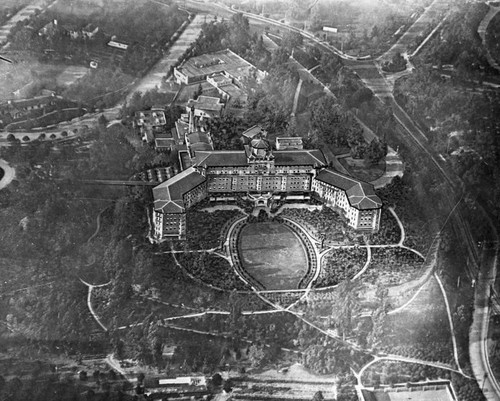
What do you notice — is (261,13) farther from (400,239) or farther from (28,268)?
(28,268)

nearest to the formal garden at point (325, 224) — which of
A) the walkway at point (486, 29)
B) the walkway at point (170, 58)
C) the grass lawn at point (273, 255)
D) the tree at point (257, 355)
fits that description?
the grass lawn at point (273, 255)

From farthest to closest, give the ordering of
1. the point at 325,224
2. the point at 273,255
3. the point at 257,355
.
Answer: the point at 325,224, the point at 273,255, the point at 257,355

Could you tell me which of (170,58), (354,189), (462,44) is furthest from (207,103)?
(462,44)

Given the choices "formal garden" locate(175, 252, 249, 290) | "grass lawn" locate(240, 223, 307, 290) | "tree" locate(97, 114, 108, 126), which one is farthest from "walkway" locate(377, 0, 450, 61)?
"formal garden" locate(175, 252, 249, 290)

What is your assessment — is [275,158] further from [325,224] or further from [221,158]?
[325,224]

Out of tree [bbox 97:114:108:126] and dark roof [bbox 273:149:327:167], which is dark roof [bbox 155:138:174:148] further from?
dark roof [bbox 273:149:327:167]
